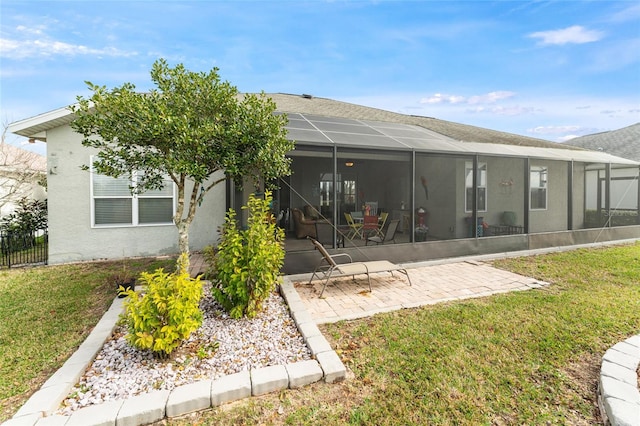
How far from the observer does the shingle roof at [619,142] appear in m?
15.4

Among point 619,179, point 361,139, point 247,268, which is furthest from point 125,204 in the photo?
point 619,179

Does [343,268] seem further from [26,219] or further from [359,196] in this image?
[26,219]

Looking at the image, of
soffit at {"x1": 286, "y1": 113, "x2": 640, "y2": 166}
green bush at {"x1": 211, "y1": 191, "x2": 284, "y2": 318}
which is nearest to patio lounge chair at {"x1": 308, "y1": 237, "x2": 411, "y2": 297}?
green bush at {"x1": 211, "y1": 191, "x2": 284, "y2": 318}

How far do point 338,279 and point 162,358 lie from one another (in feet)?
11.6

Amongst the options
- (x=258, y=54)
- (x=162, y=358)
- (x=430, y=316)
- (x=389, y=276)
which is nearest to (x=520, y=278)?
(x=389, y=276)

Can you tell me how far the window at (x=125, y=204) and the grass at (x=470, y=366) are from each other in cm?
636

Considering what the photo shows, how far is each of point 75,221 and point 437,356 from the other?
8613 millimetres

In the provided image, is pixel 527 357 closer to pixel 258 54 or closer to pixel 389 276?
pixel 389 276

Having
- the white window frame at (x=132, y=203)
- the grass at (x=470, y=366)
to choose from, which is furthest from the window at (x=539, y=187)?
the white window frame at (x=132, y=203)

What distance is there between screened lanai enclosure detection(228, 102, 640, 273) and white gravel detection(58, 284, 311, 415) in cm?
229

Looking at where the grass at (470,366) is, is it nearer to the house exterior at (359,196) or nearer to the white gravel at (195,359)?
the white gravel at (195,359)

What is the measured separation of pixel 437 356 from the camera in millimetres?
2994

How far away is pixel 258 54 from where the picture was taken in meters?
13.5

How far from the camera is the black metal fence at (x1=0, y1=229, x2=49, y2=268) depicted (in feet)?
22.8
